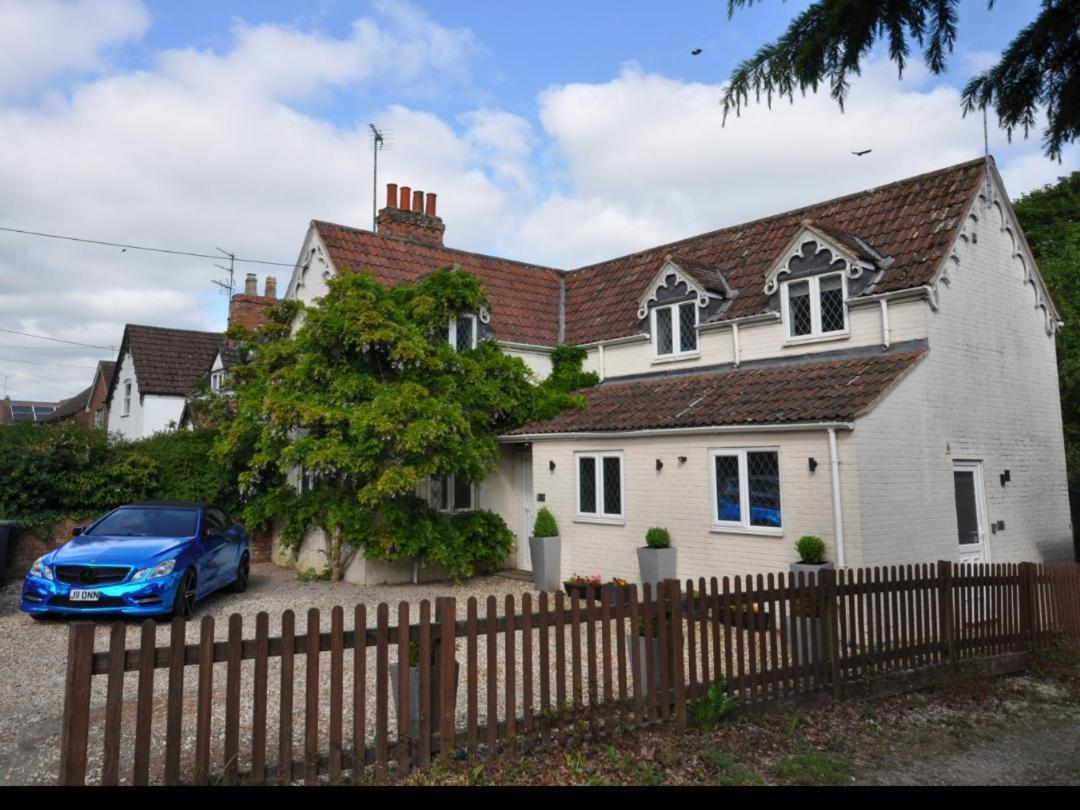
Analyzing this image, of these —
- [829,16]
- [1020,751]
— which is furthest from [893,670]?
[829,16]

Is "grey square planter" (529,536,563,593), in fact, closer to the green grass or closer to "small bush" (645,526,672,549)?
"small bush" (645,526,672,549)

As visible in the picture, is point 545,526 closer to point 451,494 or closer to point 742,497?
point 451,494

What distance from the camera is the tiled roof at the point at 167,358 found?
3034 centimetres

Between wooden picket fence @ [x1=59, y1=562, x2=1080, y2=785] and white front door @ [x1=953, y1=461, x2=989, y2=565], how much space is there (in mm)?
3215

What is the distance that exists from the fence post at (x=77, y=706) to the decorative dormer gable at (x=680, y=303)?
13329 millimetres

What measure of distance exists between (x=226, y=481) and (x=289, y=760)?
1443 centimetres

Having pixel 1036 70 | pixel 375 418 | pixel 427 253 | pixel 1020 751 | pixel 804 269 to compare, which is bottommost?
pixel 1020 751

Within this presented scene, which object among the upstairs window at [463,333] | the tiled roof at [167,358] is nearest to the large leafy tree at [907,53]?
the upstairs window at [463,333]

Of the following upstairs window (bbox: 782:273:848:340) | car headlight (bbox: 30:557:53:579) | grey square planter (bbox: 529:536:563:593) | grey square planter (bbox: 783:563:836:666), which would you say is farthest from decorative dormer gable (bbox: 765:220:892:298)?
car headlight (bbox: 30:557:53:579)

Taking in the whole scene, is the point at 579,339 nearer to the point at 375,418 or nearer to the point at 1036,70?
the point at 375,418

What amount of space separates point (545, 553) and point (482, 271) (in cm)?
855

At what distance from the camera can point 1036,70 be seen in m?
5.61

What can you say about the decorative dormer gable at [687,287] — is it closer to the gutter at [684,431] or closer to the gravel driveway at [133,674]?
the gutter at [684,431]

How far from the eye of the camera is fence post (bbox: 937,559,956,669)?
895 cm
